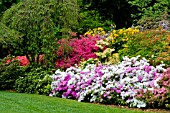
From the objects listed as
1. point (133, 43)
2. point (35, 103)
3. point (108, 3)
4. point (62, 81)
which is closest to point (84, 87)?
point (62, 81)

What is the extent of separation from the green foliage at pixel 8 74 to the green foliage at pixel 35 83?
0.70ft

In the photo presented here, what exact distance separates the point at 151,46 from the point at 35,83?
328cm

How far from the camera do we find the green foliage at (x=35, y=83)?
10220 millimetres

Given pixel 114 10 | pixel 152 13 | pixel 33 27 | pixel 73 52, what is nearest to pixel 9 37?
pixel 33 27

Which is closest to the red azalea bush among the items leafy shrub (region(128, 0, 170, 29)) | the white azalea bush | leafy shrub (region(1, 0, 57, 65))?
leafy shrub (region(1, 0, 57, 65))

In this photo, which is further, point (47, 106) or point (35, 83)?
point (35, 83)

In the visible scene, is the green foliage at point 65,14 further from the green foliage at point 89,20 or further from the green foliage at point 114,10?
the green foliage at point 114,10

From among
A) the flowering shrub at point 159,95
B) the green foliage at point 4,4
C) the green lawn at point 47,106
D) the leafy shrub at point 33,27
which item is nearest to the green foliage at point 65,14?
the leafy shrub at point 33,27

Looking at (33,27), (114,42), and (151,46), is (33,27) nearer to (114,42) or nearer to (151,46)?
(114,42)

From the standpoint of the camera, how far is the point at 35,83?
1046cm

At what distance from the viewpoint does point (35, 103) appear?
27.1ft

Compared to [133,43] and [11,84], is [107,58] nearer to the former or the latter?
[133,43]

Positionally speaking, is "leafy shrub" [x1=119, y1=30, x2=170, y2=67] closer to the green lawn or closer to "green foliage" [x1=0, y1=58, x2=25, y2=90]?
the green lawn

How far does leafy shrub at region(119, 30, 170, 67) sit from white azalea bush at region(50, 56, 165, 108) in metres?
0.43
